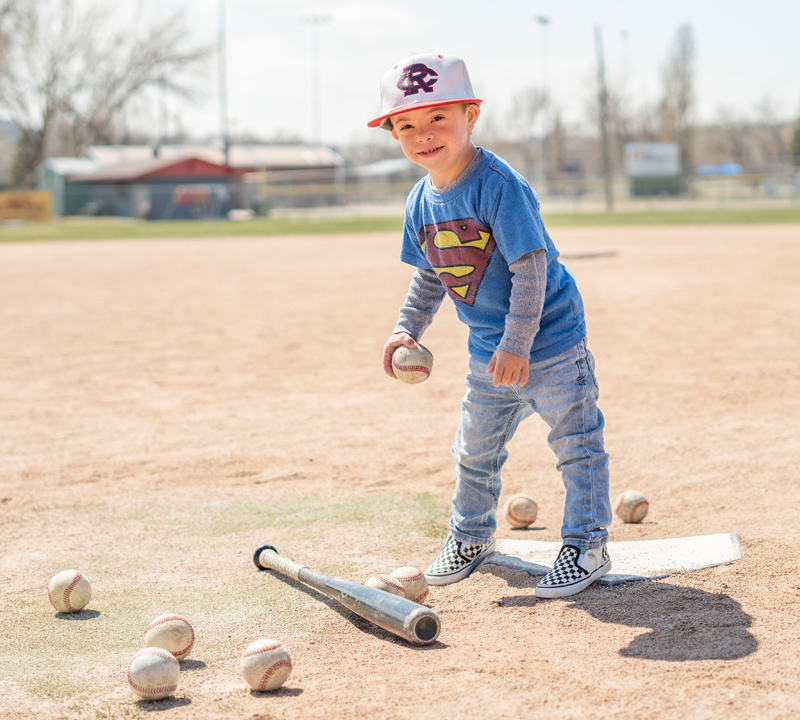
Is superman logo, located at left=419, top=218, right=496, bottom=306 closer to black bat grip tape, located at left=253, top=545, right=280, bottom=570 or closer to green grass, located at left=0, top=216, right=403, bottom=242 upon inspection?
black bat grip tape, located at left=253, top=545, right=280, bottom=570

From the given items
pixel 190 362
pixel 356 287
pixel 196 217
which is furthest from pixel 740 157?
pixel 190 362

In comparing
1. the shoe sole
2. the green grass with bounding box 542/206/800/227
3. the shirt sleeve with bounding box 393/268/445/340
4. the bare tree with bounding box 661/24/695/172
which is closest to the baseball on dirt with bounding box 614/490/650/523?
the shoe sole

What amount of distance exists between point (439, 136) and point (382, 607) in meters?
1.48

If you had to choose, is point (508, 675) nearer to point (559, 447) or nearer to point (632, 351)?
point (559, 447)

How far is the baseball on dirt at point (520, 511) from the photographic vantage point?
3848 millimetres

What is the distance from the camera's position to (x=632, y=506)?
12.5ft

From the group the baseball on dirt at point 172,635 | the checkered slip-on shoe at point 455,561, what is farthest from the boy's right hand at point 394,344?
the baseball on dirt at point 172,635

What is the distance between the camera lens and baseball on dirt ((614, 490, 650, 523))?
150 inches

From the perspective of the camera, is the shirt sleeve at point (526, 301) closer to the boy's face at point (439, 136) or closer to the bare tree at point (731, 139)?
the boy's face at point (439, 136)

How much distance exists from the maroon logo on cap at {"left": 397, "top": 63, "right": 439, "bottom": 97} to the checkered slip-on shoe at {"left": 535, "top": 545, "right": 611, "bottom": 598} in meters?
1.60

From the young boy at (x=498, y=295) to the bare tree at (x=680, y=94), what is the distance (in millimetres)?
71816

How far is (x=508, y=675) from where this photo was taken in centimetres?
246

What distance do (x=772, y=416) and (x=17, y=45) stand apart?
56.2m

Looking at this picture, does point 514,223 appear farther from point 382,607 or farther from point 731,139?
point 731,139
